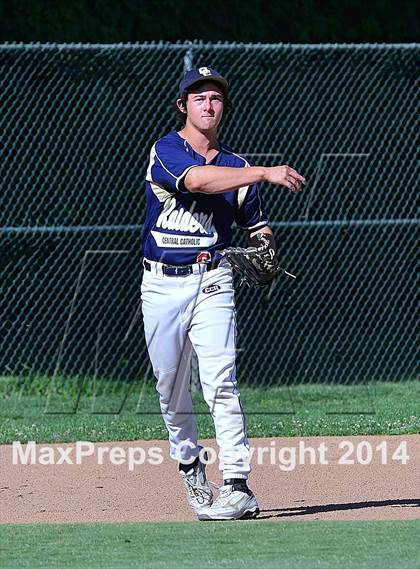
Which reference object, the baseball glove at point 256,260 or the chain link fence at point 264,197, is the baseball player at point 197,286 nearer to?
the baseball glove at point 256,260

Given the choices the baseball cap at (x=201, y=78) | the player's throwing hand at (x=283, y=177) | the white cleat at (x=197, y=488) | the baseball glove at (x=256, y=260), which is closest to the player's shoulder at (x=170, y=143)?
the baseball cap at (x=201, y=78)

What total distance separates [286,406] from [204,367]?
415cm

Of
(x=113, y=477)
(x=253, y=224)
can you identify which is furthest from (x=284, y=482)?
(x=253, y=224)

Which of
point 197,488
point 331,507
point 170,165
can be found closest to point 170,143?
point 170,165

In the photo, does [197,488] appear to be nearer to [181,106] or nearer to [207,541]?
[207,541]

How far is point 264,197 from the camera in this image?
426 inches

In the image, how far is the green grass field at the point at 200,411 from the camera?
28.8 feet

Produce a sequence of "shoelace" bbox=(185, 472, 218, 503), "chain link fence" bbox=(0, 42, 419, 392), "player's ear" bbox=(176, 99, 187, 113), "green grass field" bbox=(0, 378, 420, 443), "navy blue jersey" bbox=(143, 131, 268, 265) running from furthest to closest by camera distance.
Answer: "chain link fence" bbox=(0, 42, 419, 392)
"green grass field" bbox=(0, 378, 420, 443)
"player's ear" bbox=(176, 99, 187, 113)
"shoelace" bbox=(185, 472, 218, 503)
"navy blue jersey" bbox=(143, 131, 268, 265)

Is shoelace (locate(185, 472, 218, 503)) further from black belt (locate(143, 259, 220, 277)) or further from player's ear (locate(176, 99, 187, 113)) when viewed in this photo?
player's ear (locate(176, 99, 187, 113))

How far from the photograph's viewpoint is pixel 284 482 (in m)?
7.15

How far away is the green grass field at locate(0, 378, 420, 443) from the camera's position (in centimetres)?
877

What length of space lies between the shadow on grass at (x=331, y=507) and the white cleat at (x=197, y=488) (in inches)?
10.9

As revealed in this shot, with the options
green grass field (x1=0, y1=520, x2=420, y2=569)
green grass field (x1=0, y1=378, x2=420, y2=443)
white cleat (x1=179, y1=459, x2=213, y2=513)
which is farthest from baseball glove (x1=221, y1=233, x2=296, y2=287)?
green grass field (x1=0, y1=378, x2=420, y2=443)

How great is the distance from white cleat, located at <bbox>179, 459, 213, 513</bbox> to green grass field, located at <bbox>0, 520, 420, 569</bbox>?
286 mm
